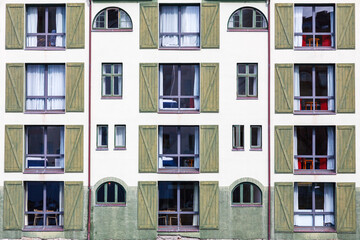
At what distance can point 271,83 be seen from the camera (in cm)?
2356

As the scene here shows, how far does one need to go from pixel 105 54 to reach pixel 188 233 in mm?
9364

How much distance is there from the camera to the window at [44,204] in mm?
23766

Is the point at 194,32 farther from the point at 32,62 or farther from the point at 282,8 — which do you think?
the point at 32,62

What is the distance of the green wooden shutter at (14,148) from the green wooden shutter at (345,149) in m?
15.0

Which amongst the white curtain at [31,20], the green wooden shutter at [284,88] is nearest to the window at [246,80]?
the green wooden shutter at [284,88]

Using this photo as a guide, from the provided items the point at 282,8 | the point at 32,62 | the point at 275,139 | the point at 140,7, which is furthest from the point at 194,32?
the point at 32,62

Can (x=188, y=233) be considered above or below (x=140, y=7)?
below

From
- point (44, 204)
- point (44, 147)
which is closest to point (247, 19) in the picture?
point (44, 147)

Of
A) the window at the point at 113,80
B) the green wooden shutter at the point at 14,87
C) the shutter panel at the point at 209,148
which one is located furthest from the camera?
the window at the point at 113,80

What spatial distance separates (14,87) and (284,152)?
43.3ft

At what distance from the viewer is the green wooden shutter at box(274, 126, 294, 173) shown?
76.8 feet

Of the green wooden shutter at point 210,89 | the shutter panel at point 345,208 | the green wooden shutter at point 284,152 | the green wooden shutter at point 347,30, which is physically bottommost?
the shutter panel at point 345,208

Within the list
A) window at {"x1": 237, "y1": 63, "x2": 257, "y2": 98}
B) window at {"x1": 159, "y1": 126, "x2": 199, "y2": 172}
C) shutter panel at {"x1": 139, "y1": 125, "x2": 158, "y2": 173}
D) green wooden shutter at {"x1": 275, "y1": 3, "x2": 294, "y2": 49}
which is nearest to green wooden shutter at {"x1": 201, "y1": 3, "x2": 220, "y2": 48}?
window at {"x1": 237, "y1": 63, "x2": 257, "y2": 98}

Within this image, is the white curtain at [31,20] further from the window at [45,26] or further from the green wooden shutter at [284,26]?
the green wooden shutter at [284,26]
